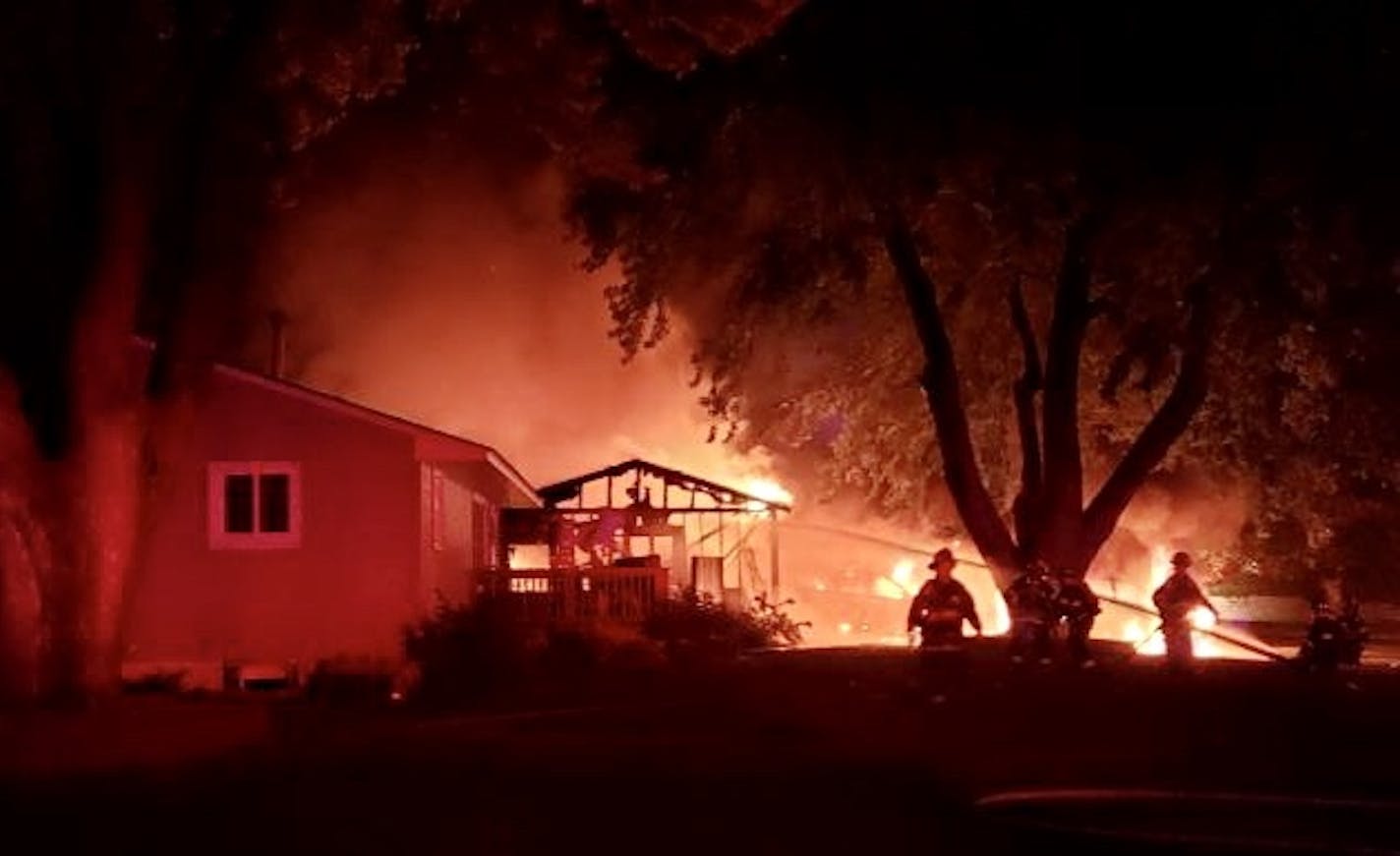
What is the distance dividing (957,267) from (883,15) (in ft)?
16.5

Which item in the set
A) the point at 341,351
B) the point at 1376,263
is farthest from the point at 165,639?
the point at 341,351

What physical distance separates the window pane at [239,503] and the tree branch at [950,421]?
9944 mm

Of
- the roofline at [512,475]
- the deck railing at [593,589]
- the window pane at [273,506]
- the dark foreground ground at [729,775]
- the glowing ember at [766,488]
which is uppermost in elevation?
the glowing ember at [766,488]

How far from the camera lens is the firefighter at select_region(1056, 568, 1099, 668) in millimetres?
21820

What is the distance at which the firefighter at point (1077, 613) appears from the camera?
21820 mm

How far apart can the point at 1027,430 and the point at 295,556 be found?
11.5 meters

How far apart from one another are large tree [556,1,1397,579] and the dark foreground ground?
6.43 metres

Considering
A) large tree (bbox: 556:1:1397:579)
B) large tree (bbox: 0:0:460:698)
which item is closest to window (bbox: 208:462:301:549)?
large tree (bbox: 556:1:1397:579)

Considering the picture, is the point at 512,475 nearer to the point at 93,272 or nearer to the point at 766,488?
the point at 93,272

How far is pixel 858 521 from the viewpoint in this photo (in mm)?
50125

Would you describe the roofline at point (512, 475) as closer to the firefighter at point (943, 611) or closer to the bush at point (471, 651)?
the bush at point (471, 651)

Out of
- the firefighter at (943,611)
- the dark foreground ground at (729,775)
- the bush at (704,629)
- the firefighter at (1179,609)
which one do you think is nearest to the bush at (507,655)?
the bush at (704,629)

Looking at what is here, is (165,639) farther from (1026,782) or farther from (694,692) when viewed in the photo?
(1026,782)

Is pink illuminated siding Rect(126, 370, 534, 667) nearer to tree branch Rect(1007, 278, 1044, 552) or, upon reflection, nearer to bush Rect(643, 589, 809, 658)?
bush Rect(643, 589, 809, 658)
